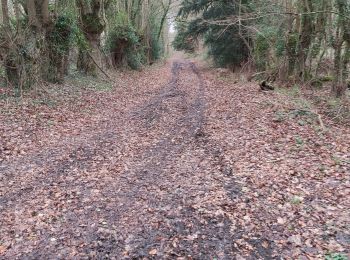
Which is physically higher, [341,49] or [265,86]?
[341,49]

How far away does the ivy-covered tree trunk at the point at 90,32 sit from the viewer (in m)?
16.9

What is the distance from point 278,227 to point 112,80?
14.9 m

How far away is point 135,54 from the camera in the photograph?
25.8 m

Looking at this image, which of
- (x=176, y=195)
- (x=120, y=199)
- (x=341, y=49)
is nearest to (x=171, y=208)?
(x=176, y=195)

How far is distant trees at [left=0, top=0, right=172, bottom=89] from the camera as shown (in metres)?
11.4

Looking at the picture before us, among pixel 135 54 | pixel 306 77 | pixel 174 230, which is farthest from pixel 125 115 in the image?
pixel 135 54

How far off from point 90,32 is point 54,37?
3963 mm

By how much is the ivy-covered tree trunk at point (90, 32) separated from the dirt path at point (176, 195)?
905 cm

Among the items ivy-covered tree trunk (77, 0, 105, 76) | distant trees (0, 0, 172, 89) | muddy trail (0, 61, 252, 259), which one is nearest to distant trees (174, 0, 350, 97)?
muddy trail (0, 61, 252, 259)

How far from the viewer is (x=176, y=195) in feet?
18.4

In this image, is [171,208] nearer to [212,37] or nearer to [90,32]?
[90,32]

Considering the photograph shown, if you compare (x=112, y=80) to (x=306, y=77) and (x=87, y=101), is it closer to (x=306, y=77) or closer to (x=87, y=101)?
(x=87, y=101)

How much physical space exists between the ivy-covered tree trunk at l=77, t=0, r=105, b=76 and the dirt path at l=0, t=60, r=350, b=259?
29.7 ft

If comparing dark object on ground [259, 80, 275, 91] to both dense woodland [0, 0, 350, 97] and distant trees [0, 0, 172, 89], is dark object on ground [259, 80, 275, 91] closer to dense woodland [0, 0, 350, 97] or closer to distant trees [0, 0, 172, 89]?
dense woodland [0, 0, 350, 97]
